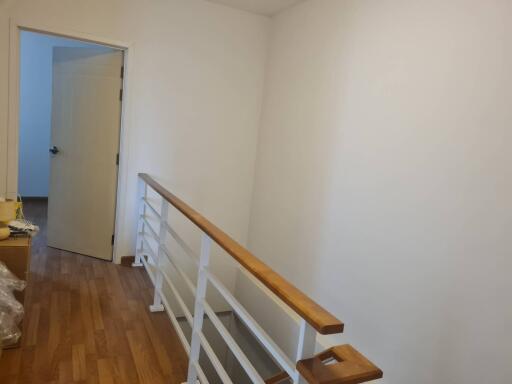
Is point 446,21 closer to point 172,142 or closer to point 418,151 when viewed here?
point 418,151

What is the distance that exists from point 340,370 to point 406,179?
1491 millimetres

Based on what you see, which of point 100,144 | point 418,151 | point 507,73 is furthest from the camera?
point 100,144

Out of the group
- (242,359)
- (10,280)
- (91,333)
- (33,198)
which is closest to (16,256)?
(10,280)

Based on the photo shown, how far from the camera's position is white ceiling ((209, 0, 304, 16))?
3.35 meters

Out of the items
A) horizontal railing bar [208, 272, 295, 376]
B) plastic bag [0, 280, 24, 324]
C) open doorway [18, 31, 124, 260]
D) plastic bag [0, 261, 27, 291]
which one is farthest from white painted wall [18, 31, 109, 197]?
horizontal railing bar [208, 272, 295, 376]

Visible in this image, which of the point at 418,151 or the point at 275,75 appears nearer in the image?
the point at 418,151

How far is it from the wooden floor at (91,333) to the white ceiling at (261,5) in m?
2.52

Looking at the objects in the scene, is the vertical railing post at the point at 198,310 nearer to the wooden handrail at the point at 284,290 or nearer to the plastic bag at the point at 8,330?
the wooden handrail at the point at 284,290

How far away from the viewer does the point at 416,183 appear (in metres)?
2.18

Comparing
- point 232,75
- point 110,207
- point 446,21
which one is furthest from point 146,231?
point 446,21

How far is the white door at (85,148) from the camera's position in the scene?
11.1ft

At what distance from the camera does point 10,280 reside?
2100 millimetres

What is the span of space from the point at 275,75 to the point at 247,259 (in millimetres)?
2593

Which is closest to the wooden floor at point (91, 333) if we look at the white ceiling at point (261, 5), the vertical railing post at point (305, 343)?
the vertical railing post at point (305, 343)
